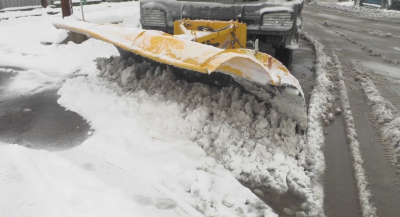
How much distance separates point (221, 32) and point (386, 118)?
2312mm

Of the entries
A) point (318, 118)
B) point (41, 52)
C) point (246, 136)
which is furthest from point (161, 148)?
point (41, 52)

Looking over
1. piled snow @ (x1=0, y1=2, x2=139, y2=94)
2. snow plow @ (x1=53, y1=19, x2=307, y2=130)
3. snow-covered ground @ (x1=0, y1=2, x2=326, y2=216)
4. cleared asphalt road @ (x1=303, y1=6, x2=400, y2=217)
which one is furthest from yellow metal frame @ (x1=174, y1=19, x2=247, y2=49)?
piled snow @ (x1=0, y1=2, x2=139, y2=94)

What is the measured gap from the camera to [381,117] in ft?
13.7

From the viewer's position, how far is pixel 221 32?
3.90 meters

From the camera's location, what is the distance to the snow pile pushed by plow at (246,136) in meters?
2.84

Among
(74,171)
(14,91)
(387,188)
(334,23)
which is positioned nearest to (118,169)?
(74,171)

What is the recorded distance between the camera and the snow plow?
281 cm

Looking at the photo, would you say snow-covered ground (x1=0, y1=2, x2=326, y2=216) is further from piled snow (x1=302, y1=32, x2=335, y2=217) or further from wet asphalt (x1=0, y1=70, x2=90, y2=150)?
wet asphalt (x1=0, y1=70, x2=90, y2=150)

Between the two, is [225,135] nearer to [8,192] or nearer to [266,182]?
[266,182]

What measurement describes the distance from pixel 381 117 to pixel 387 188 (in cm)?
160

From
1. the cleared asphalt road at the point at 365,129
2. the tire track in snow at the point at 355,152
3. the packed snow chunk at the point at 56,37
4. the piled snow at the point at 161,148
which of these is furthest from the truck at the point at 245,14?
the packed snow chunk at the point at 56,37

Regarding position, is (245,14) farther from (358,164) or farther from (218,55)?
(358,164)

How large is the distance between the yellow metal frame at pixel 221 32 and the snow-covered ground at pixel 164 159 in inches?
23.0

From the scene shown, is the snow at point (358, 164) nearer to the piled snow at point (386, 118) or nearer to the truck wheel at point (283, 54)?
the piled snow at point (386, 118)
